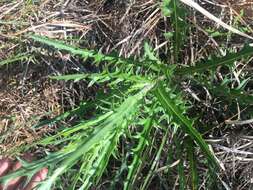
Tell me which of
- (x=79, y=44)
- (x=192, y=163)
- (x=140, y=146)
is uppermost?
(x=79, y=44)

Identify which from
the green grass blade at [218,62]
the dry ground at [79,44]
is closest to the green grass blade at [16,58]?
the dry ground at [79,44]

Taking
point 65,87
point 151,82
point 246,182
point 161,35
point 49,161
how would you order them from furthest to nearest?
1. point 65,87
2. point 161,35
3. point 246,182
4. point 151,82
5. point 49,161

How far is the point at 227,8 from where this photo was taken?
1613 millimetres

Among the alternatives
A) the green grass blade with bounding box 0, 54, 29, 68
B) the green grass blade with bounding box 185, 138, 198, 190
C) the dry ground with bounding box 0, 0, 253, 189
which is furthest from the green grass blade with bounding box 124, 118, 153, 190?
the green grass blade with bounding box 0, 54, 29, 68

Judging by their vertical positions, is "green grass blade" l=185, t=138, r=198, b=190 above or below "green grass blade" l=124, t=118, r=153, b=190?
below

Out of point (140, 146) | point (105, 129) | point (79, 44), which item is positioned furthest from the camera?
point (79, 44)

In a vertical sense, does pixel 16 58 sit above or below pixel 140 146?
above

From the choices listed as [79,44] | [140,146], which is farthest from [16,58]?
[140,146]

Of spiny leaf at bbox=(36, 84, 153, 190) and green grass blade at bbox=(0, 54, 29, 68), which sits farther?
green grass blade at bbox=(0, 54, 29, 68)

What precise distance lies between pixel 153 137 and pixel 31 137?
555mm

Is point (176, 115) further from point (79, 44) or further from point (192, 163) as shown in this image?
point (79, 44)

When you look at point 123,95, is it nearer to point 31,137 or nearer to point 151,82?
point 151,82

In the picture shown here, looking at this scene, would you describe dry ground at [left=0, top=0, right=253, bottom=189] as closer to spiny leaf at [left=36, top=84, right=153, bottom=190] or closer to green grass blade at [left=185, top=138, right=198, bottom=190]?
green grass blade at [left=185, top=138, right=198, bottom=190]

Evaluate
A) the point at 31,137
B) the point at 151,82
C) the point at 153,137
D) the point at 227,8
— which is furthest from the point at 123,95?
the point at 31,137
